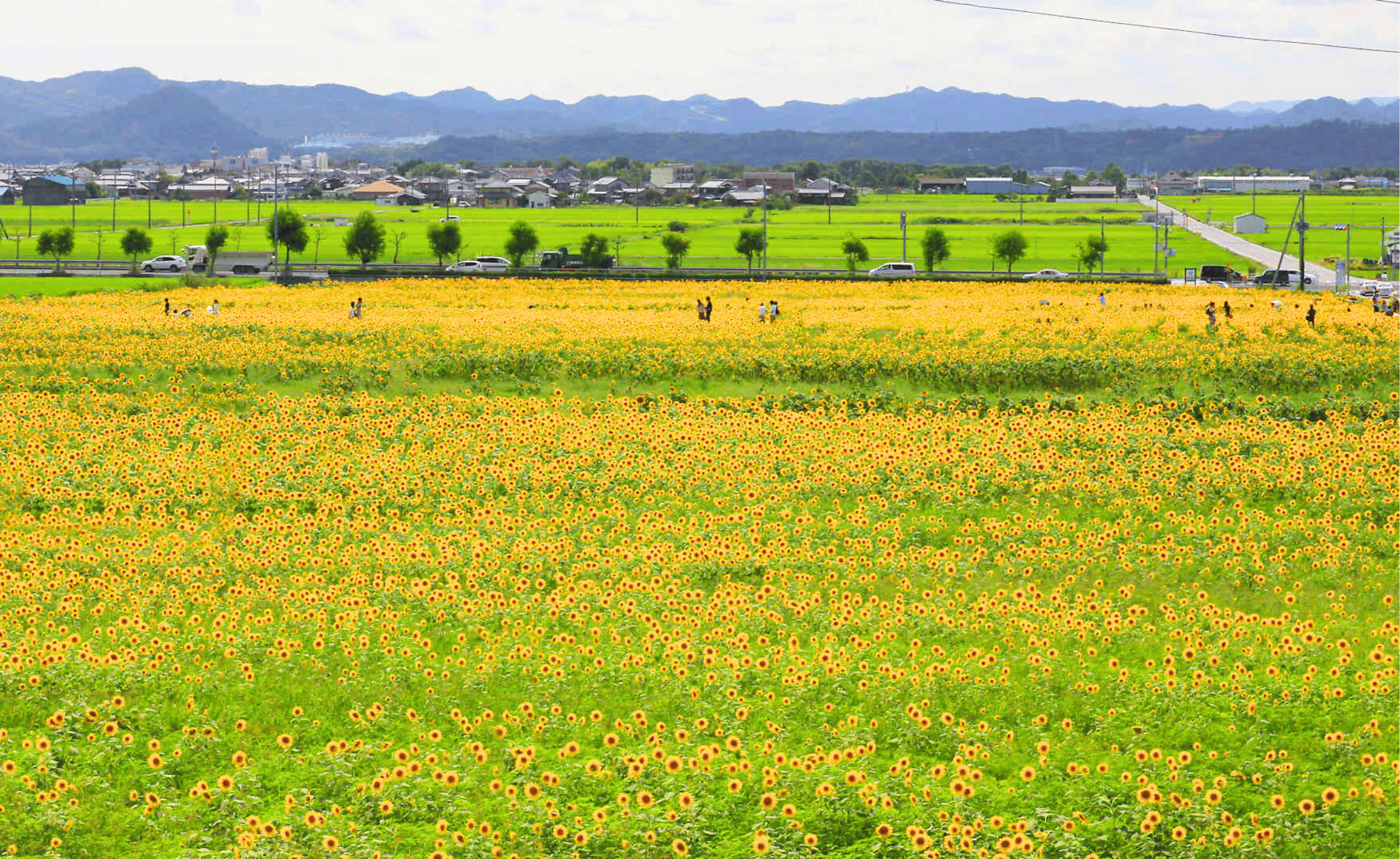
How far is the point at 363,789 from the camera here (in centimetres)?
1077

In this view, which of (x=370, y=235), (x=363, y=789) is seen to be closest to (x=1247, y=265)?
(x=370, y=235)

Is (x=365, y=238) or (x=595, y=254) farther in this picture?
(x=365, y=238)

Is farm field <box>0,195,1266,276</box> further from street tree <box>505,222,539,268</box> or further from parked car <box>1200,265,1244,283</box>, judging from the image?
parked car <box>1200,265,1244,283</box>

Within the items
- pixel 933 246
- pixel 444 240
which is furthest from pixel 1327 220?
pixel 444 240

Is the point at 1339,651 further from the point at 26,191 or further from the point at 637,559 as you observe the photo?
the point at 26,191

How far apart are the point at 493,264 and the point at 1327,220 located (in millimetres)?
102824

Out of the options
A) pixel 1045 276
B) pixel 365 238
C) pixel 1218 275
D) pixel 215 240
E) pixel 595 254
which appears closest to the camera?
pixel 1218 275

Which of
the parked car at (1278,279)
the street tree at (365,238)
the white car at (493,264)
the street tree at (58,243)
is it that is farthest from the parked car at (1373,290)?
the street tree at (58,243)

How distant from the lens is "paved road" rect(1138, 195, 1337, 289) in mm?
85312

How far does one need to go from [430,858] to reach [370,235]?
256ft

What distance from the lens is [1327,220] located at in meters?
144

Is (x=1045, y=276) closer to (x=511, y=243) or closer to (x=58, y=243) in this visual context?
(x=511, y=243)

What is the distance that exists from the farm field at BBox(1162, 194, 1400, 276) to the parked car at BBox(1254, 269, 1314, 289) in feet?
10.4

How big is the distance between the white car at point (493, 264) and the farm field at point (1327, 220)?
47763mm
